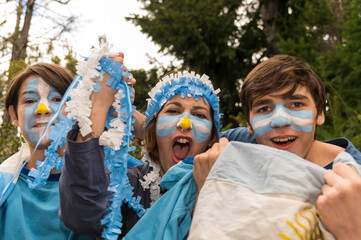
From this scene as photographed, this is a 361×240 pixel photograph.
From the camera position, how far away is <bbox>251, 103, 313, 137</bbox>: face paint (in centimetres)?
200

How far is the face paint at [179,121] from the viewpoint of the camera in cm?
234

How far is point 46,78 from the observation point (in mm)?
2615

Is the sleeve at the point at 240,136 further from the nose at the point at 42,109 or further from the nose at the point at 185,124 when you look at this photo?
the nose at the point at 42,109

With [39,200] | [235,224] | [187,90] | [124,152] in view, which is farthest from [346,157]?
[39,200]

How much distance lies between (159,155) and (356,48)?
4.92m

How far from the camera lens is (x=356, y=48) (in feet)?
20.0

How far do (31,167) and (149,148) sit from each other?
82 cm

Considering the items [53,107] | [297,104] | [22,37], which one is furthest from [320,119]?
[22,37]

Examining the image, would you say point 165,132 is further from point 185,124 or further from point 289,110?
point 289,110

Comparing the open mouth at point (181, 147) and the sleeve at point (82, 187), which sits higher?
the open mouth at point (181, 147)

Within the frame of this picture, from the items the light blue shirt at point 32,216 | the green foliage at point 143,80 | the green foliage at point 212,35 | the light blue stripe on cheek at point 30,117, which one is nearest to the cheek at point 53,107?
the light blue stripe on cheek at point 30,117

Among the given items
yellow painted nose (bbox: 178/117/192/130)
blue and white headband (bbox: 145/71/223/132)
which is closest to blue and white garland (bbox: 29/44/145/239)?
yellow painted nose (bbox: 178/117/192/130)

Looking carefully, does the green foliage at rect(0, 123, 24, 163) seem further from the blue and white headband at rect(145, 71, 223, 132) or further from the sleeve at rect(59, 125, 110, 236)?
the sleeve at rect(59, 125, 110, 236)

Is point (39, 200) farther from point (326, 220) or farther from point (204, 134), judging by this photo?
point (326, 220)
